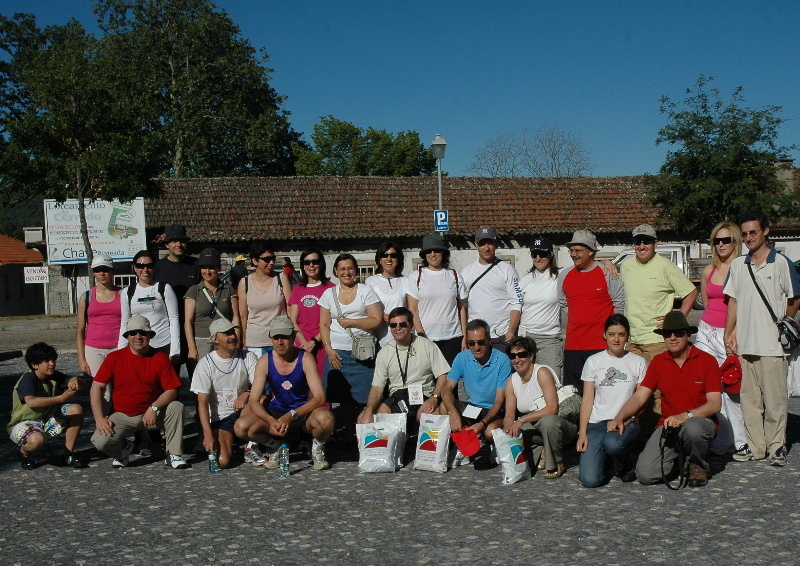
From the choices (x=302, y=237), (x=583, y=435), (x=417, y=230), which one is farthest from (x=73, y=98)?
(x=583, y=435)

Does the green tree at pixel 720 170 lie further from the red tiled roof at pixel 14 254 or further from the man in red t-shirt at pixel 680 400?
the red tiled roof at pixel 14 254

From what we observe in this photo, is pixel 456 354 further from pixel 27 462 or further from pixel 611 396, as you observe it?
pixel 27 462

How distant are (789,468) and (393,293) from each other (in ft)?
11.4

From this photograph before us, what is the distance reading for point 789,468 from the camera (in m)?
6.27

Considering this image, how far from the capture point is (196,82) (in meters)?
39.7

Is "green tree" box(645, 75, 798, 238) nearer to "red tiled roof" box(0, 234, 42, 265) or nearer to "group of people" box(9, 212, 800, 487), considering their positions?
"group of people" box(9, 212, 800, 487)

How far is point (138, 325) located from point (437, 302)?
8.54ft

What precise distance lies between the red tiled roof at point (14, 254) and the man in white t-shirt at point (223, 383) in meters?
39.5

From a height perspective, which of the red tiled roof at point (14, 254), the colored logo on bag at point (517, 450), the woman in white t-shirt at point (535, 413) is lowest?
the colored logo on bag at point (517, 450)

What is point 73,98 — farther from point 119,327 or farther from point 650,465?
point 650,465

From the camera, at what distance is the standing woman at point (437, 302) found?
7.61 metres

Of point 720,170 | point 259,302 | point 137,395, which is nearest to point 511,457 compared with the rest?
point 259,302

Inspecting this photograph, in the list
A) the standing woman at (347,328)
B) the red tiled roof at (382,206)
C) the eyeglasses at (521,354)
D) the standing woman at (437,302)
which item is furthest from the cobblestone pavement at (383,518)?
the red tiled roof at (382,206)

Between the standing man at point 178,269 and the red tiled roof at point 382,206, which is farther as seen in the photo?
the red tiled roof at point 382,206
